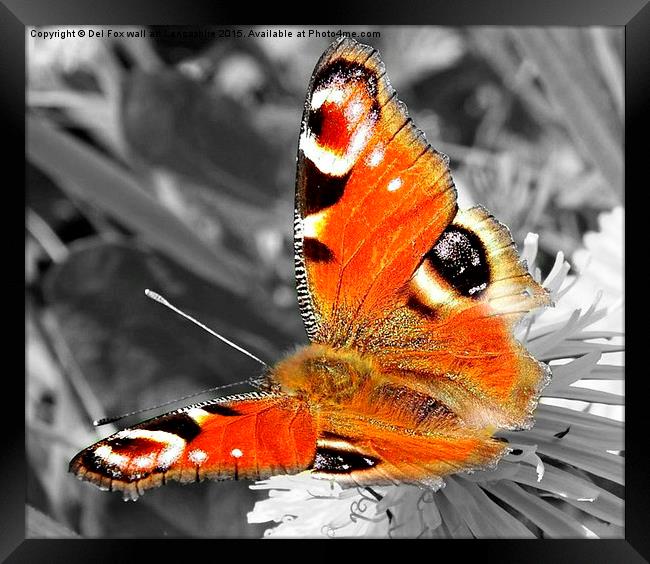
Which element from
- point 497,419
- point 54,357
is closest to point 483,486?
point 497,419

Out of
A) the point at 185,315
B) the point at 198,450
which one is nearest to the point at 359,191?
the point at 198,450

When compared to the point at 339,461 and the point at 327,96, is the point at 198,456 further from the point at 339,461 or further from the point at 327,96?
the point at 327,96

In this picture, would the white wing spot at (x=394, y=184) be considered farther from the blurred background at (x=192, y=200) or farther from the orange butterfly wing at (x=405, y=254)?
the blurred background at (x=192, y=200)

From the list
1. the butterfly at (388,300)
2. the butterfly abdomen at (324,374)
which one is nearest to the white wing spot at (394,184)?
the butterfly at (388,300)

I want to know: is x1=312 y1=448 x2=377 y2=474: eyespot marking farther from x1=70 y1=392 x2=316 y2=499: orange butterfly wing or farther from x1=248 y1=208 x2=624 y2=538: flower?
x1=248 y1=208 x2=624 y2=538: flower
